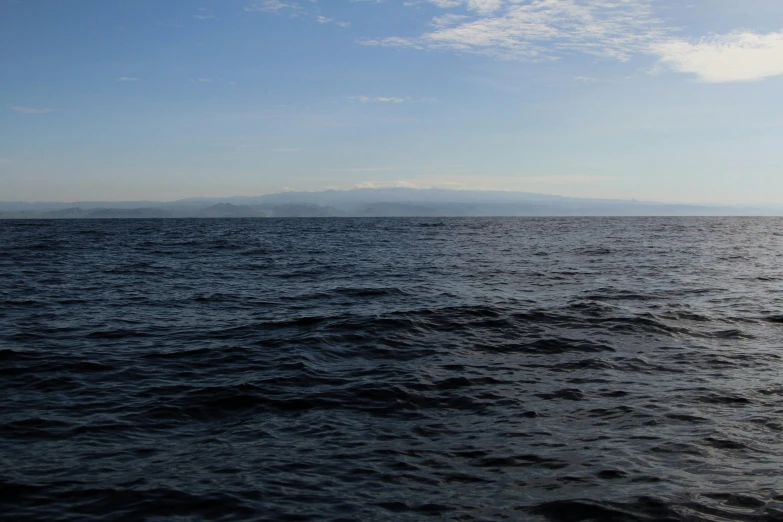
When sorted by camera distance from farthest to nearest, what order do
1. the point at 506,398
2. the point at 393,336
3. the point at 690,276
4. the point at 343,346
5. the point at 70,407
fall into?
the point at 690,276 → the point at 393,336 → the point at 343,346 → the point at 506,398 → the point at 70,407

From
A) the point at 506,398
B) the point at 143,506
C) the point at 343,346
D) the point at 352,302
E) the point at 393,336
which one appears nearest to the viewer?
the point at 143,506

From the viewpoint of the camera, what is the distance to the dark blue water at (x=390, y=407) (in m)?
7.83

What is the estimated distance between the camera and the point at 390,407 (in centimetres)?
1138

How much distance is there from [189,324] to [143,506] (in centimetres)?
1211

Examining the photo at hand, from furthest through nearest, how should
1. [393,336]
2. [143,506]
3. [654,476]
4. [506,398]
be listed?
1. [393,336]
2. [506,398]
3. [654,476]
4. [143,506]

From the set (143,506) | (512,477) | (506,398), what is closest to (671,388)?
(506,398)

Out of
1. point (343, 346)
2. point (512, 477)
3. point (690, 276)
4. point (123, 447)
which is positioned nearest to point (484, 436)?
point (512, 477)

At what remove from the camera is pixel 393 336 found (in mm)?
17516

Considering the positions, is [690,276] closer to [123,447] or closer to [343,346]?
[343,346]

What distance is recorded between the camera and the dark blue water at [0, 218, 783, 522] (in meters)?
7.83

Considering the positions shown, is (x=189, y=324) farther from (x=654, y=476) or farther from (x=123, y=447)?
(x=654, y=476)

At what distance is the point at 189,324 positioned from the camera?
1911cm

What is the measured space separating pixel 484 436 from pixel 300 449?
301cm

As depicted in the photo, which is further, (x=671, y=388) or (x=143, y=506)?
(x=671, y=388)
